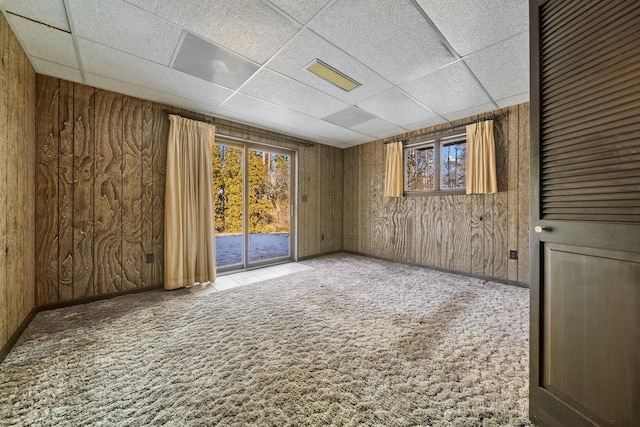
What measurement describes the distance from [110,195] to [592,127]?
157 inches

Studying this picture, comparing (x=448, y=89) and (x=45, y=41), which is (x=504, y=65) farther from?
(x=45, y=41)

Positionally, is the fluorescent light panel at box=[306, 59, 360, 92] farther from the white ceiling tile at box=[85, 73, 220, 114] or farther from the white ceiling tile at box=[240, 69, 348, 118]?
the white ceiling tile at box=[85, 73, 220, 114]

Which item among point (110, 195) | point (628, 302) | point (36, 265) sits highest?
point (110, 195)

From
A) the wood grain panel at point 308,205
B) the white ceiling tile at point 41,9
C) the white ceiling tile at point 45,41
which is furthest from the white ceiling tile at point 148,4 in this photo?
the wood grain panel at point 308,205

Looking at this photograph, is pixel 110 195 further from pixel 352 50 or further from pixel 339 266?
pixel 339 266

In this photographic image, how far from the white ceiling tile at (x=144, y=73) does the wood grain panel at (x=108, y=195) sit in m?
0.48

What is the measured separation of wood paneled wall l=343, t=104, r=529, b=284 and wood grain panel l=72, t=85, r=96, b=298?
4.27 m

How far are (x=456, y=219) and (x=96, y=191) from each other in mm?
4864

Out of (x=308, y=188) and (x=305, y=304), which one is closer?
(x=305, y=304)

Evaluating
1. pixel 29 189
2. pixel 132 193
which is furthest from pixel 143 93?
pixel 29 189

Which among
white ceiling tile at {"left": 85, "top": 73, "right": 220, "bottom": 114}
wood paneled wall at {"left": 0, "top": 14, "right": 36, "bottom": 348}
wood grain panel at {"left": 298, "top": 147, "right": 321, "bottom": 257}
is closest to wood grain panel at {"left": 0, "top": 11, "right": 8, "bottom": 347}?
wood paneled wall at {"left": 0, "top": 14, "right": 36, "bottom": 348}

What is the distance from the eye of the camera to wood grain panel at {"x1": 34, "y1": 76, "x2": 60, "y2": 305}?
2.35 m

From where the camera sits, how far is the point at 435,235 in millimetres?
3943

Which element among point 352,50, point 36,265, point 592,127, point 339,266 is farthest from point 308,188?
point 592,127
